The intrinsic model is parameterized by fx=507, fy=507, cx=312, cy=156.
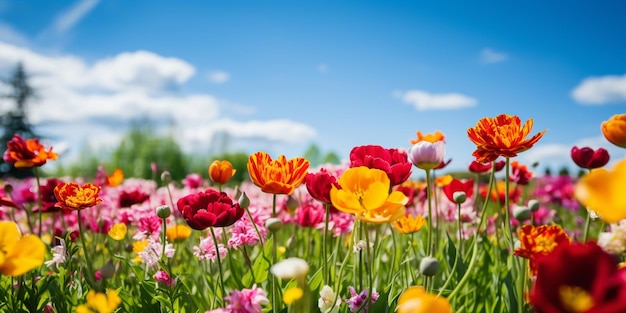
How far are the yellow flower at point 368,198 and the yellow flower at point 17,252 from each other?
0.54 meters


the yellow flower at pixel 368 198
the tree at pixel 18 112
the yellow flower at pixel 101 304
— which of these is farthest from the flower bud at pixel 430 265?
the tree at pixel 18 112

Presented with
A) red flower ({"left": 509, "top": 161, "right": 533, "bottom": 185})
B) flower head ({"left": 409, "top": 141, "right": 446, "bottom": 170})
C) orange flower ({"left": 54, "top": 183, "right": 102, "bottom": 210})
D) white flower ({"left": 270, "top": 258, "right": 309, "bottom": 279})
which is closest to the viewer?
white flower ({"left": 270, "top": 258, "right": 309, "bottom": 279})

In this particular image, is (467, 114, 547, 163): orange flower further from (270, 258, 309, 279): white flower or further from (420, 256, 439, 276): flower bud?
(270, 258, 309, 279): white flower

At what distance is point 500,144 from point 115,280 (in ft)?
5.04

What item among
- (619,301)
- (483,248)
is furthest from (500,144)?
(483,248)

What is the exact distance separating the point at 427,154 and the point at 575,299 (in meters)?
0.68

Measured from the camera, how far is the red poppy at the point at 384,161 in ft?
4.11

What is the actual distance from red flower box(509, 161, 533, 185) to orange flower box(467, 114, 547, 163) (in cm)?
141

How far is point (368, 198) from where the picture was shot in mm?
971

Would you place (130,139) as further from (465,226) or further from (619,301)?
(619,301)

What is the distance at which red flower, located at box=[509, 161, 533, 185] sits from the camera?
2.62 m

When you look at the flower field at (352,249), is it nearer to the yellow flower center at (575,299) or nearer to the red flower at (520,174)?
the yellow flower center at (575,299)

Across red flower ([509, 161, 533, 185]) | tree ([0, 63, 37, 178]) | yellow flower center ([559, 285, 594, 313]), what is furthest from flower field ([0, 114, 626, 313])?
tree ([0, 63, 37, 178])

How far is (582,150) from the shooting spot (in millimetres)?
1932
